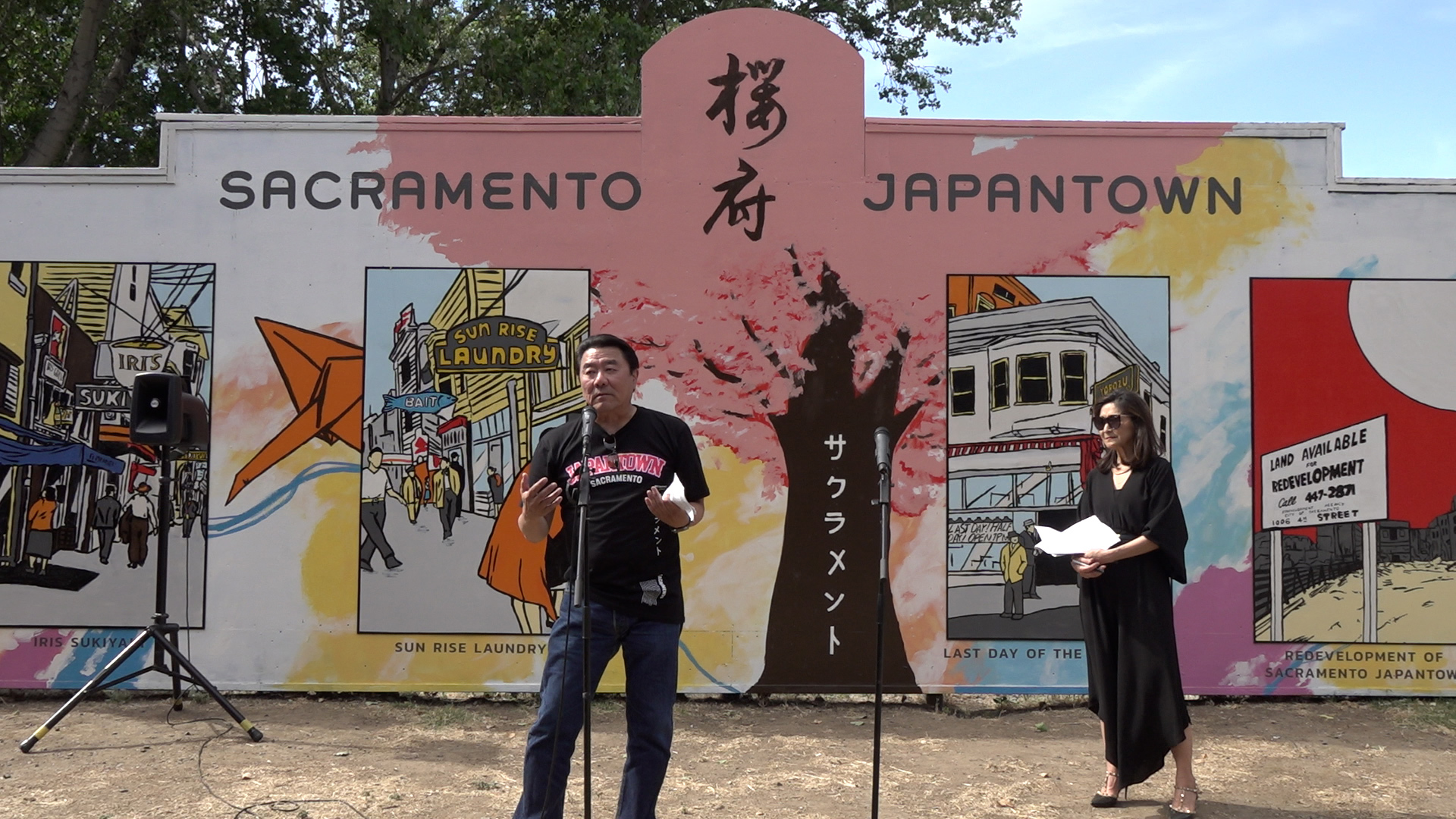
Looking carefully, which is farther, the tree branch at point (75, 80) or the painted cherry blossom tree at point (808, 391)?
the tree branch at point (75, 80)

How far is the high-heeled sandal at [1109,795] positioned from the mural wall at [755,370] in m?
1.83

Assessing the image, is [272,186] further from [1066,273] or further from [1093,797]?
[1093,797]

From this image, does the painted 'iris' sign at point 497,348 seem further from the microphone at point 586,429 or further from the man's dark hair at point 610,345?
the microphone at point 586,429

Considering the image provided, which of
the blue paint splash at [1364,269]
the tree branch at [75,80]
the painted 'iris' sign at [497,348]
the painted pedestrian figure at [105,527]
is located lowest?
the painted pedestrian figure at [105,527]

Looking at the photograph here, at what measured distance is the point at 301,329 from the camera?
6.89 m

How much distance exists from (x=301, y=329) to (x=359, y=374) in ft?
1.51

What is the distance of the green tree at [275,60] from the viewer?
49.9 feet

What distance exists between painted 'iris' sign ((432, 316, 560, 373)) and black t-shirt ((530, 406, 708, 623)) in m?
2.91

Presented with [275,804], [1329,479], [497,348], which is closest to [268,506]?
[497,348]

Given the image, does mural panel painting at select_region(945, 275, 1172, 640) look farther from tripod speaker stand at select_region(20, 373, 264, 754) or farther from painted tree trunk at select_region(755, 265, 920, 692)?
tripod speaker stand at select_region(20, 373, 264, 754)

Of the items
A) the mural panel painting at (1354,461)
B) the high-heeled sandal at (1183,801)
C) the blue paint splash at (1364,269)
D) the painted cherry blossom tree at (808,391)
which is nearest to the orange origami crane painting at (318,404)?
the painted cherry blossom tree at (808,391)

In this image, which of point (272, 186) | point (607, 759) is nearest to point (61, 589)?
point (272, 186)

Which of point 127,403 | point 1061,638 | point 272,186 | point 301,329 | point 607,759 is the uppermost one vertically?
point 272,186

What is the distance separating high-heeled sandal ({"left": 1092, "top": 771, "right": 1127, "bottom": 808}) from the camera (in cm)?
492
